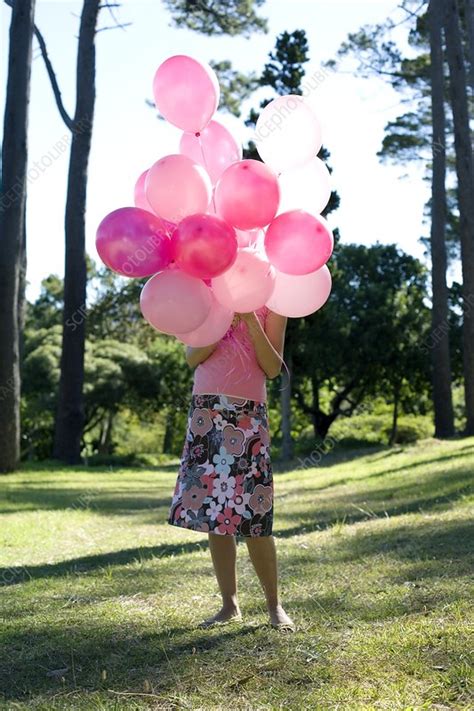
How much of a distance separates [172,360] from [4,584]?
69.5ft

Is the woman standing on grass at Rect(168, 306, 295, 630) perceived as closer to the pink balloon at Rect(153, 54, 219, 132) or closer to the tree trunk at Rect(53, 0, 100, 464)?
the pink balloon at Rect(153, 54, 219, 132)

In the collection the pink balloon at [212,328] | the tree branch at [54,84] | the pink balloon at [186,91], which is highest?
the tree branch at [54,84]

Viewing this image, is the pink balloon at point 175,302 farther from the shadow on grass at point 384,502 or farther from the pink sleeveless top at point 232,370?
the shadow on grass at point 384,502

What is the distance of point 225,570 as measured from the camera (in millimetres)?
3342

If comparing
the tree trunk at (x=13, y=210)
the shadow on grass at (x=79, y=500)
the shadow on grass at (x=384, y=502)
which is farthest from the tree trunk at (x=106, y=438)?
the shadow on grass at (x=384, y=502)

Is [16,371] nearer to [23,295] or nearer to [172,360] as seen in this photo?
[23,295]

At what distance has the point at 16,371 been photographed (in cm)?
1120

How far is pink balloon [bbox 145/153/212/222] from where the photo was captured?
3.12m

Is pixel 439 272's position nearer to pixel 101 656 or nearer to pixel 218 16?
pixel 218 16

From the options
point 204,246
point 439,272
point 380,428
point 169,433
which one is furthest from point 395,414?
point 204,246

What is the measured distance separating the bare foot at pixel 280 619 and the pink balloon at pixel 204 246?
1351mm

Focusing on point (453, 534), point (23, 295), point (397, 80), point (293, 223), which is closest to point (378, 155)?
point (397, 80)

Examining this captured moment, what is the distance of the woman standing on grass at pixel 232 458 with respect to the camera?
324cm

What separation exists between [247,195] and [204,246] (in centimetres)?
27
